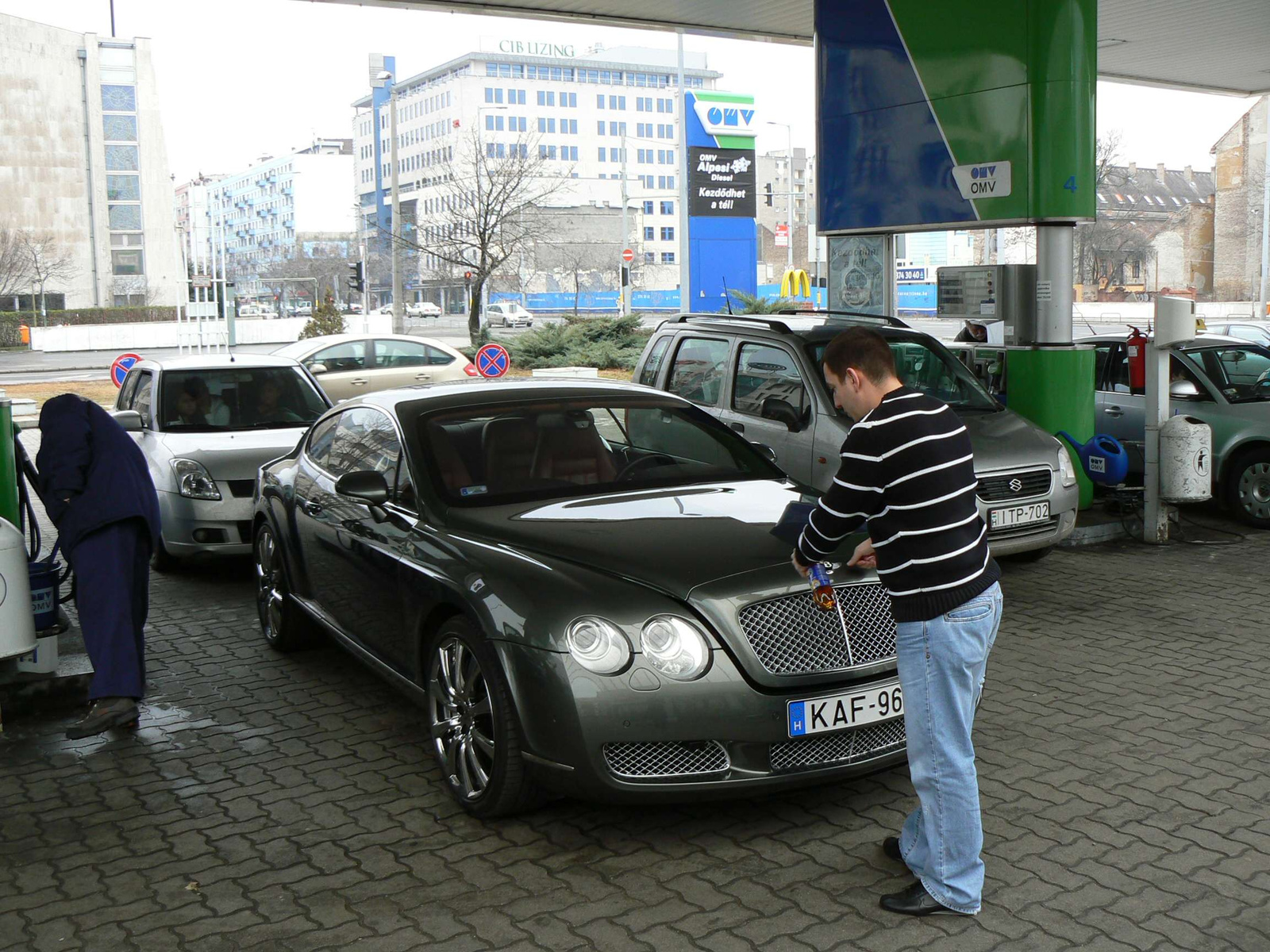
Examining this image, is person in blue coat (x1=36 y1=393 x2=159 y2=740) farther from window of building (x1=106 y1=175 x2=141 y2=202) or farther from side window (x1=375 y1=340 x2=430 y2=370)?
window of building (x1=106 y1=175 x2=141 y2=202)

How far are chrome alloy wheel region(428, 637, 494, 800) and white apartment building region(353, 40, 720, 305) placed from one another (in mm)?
106997

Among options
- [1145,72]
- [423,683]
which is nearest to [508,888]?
[423,683]

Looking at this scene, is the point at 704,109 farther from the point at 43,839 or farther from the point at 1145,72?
the point at 43,839

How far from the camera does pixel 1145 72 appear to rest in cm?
2008

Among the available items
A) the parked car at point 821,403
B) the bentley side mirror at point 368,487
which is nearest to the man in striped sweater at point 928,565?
the bentley side mirror at point 368,487

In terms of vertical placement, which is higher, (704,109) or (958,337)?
(704,109)

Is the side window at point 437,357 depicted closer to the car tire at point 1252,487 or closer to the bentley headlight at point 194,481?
the bentley headlight at point 194,481

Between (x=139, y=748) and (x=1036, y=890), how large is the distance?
3.81 meters

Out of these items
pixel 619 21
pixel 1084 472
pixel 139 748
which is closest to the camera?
pixel 139 748

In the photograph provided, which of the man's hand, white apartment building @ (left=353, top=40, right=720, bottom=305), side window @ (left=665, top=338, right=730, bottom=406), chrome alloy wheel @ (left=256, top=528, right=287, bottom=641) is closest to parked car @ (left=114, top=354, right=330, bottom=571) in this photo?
chrome alloy wheel @ (left=256, top=528, right=287, bottom=641)

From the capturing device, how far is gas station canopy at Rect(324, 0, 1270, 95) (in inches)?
552

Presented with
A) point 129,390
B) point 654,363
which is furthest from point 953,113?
point 129,390

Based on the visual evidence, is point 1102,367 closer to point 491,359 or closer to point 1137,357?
point 1137,357

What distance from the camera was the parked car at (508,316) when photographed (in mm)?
61594
